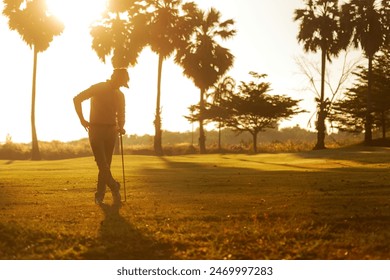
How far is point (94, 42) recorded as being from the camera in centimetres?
4688

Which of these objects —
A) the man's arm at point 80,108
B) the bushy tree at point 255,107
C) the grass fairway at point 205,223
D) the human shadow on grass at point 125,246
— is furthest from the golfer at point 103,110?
the bushy tree at point 255,107

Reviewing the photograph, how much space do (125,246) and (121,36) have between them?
4089cm

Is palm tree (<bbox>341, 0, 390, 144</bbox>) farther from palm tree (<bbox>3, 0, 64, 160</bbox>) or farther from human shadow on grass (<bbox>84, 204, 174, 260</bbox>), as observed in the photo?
human shadow on grass (<bbox>84, 204, 174, 260</bbox>)

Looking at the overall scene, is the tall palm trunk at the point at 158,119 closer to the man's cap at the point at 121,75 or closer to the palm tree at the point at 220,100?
the palm tree at the point at 220,100

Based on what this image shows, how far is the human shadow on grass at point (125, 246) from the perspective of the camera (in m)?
6.48

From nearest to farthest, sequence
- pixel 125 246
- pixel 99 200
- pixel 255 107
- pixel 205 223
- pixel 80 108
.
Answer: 1. pixel 125 246
2. pixel 205 223
3. pixel 80 108
4. pixel 99 200
5. pixel 255 107

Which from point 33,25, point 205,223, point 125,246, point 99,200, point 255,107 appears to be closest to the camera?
point 125,246

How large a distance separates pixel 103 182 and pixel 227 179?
20.5 ft

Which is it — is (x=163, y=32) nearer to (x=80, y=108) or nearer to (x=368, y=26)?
(x=368, y=26)

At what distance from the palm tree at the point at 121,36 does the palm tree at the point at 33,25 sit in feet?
11.0

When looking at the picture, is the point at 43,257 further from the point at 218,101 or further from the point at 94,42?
the point at 218,101

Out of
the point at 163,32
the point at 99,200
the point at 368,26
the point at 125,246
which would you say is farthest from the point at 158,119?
the point at 125,246

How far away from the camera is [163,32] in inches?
1848
